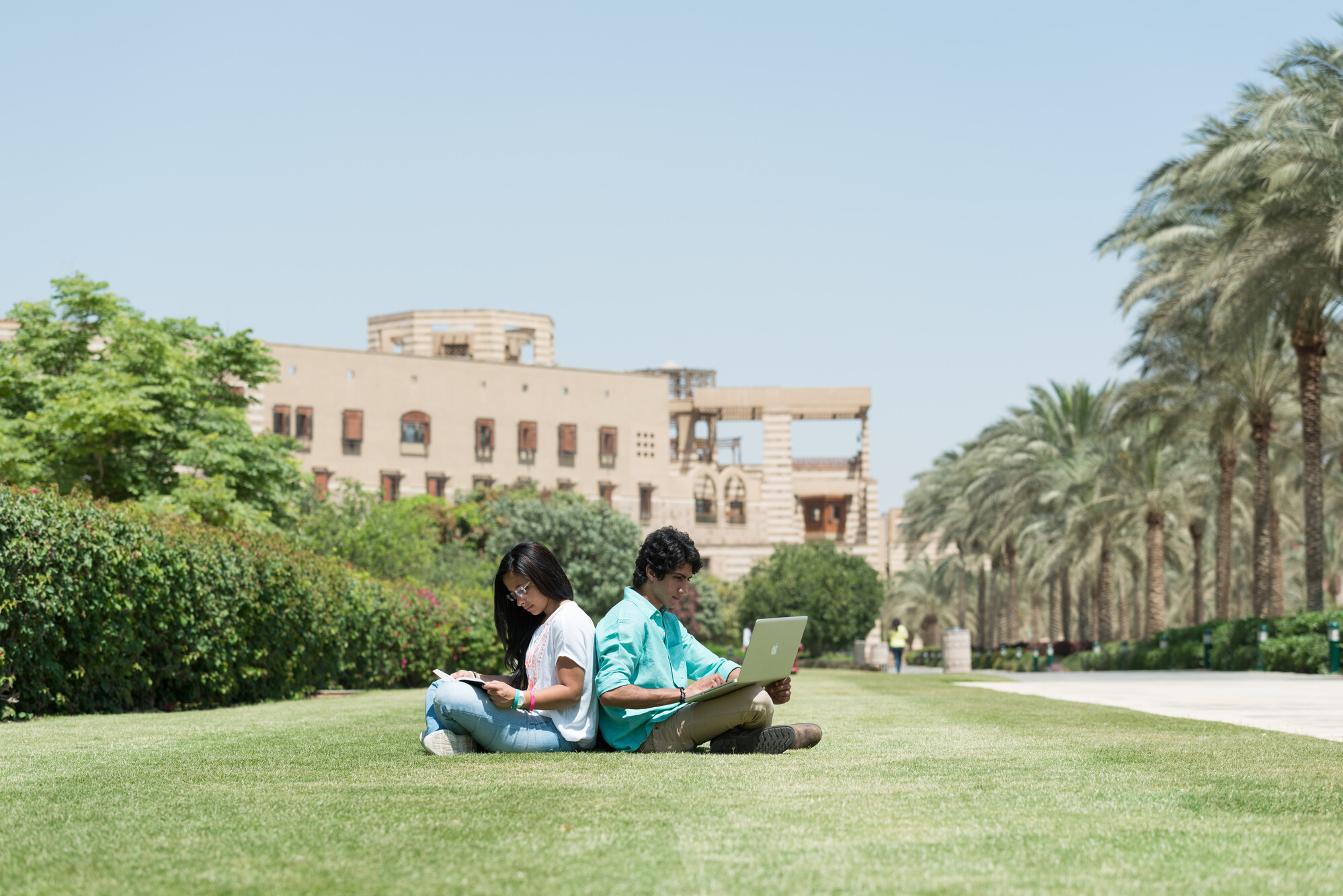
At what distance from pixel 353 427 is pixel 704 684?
67.6 m

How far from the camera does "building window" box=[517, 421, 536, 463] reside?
7731 centimetres

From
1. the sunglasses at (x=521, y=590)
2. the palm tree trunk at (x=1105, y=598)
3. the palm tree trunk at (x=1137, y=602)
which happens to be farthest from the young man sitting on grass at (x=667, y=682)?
the palm tree trunk at (x=1137, y=602)

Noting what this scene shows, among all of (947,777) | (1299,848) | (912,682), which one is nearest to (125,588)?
(947,777)

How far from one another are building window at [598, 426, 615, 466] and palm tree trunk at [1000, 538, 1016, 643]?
935 inches

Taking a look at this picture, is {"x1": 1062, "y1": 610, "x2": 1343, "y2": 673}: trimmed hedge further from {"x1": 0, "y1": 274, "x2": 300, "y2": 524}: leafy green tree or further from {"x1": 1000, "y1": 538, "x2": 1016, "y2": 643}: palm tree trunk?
{"x1": 0, "y1": 274, "x2": 300, "y2": 524}: leafy green tree

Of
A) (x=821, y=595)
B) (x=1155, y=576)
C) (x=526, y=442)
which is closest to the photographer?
(x=1155, y=576)

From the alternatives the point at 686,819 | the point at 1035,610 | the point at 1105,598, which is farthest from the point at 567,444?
the point at 686,819

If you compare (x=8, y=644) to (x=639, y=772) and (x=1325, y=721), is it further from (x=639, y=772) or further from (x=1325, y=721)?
(x=1325, y=721)

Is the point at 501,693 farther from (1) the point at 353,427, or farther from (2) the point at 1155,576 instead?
(1) the point at 353,427

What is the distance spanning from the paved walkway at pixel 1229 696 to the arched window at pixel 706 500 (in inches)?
2257

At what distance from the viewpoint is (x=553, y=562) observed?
7.22 metres

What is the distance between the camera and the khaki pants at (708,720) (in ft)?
23.9

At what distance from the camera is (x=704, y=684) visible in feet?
23.4

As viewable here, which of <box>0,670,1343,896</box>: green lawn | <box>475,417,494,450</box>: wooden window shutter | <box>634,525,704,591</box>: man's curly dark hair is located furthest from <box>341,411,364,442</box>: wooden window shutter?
<box>634,525,704,591</box>: man's curly dark hair
